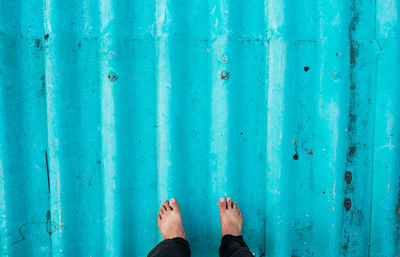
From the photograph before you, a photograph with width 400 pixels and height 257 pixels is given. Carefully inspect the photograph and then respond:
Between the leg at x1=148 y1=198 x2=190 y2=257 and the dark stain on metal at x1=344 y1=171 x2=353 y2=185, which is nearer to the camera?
the leg at x1=148 y1=198 x2=190 y2=257

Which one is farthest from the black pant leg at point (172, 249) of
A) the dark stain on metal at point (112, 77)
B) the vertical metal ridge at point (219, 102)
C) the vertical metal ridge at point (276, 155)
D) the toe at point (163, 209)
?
the dark stain on metal at point (112, 77)

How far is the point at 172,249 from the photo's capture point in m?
0.98

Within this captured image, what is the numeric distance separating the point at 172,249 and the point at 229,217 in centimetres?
29

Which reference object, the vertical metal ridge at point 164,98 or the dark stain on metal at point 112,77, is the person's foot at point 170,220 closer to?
the vertical metal ridge at point 164,98

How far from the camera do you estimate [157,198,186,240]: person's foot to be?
3.30 feet

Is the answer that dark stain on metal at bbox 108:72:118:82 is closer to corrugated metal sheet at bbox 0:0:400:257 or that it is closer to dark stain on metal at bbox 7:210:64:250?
corrugated metal sheet at bbox 0:0:400:257

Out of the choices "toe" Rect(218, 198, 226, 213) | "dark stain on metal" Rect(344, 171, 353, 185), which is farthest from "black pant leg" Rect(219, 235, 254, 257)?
"dark stain on metal" Rect(344, 171, 353, 185)

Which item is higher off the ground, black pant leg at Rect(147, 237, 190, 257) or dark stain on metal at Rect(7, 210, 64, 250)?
dark stain on metal at Rect(7, 210, 64, 250)

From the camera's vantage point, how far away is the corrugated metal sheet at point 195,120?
1.00 m

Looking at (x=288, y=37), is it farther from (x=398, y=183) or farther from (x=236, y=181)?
(x=398, y=183)

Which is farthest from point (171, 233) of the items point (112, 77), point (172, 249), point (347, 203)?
point (347, 203)

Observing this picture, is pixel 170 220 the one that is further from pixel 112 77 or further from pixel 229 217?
pixel 112 77

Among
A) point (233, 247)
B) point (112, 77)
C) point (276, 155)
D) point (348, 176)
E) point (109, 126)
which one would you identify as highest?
point (112, 77)

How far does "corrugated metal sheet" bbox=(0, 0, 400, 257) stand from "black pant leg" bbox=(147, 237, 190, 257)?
0.10 m
